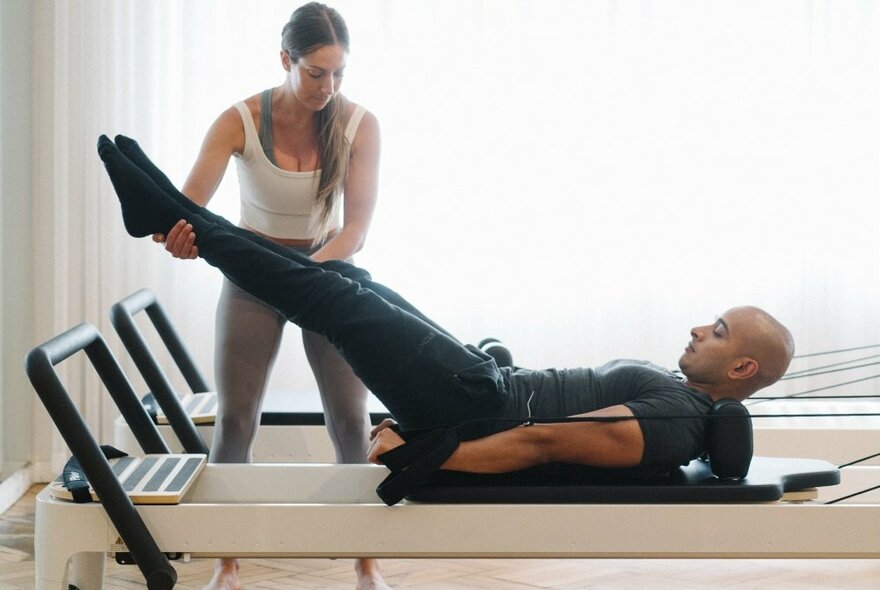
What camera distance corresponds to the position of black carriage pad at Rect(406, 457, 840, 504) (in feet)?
6.46

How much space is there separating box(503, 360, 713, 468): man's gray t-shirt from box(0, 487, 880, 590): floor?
0.76m

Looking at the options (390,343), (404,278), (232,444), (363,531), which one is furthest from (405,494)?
(404,278)

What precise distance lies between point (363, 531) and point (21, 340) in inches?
103

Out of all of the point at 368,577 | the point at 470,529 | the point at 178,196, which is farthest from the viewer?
the point at 368,577

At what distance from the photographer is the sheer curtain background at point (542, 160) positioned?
4.08 meters

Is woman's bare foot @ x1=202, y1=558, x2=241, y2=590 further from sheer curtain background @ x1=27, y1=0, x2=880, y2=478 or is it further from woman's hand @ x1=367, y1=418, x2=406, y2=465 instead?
sheer curtain background @ x1=27, y1=0, x2=880, y2=478

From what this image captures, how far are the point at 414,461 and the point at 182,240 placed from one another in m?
0.60

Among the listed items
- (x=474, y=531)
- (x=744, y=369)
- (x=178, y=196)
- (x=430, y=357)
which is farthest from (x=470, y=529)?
(x=178, y=196)

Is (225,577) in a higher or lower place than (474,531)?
lower

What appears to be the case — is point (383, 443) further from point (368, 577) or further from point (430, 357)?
point (368, 577)

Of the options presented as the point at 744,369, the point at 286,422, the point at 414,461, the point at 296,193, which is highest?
the point at 296,193

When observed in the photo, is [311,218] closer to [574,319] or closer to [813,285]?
[574,319]

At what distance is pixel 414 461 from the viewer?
6.57 ft

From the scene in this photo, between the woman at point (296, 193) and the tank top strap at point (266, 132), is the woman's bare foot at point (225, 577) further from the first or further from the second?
the tank top strap at point (266, 132)
